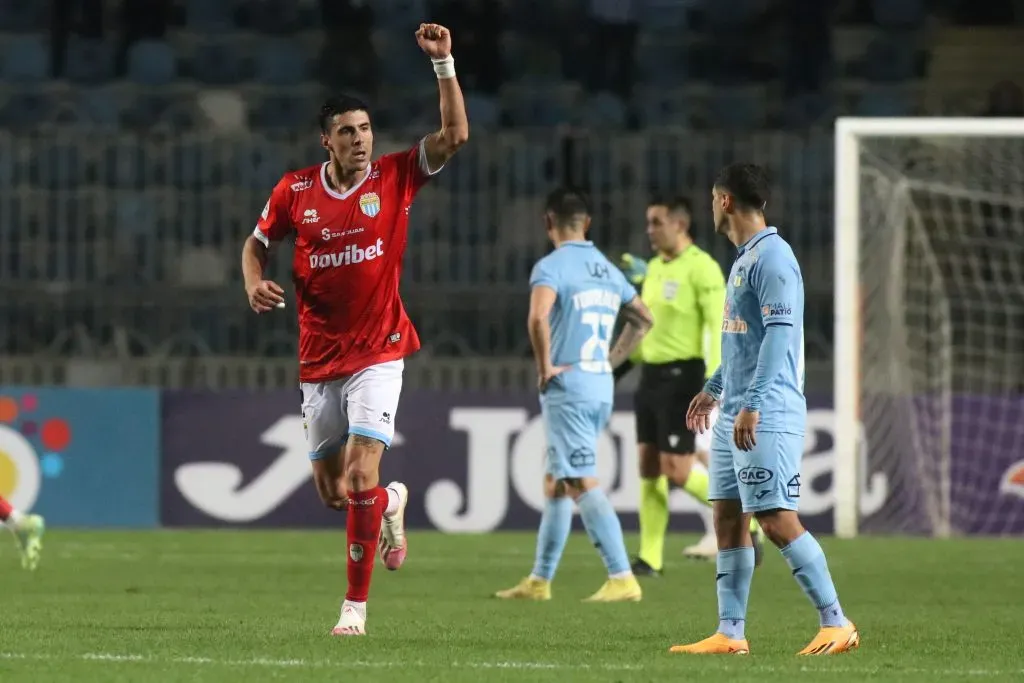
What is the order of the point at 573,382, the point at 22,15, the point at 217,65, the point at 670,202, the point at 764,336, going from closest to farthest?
the point at 764,336, the point at 573,382, the point at 670,202, the point at 217,65, the point at 22,15

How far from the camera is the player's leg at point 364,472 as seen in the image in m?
7.00

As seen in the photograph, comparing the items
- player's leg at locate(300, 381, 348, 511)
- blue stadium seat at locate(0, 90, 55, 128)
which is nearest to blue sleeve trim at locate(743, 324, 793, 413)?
player's leg at locate(300, 381, 348, 511)

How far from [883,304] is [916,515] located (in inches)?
65.1

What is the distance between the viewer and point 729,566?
6.43 meters

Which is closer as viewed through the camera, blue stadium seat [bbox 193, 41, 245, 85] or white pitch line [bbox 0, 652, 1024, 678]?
white pitch line [bbox 0, 652, 1024, 678]

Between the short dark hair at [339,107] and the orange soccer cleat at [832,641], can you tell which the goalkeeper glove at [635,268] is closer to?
the short dark hair at [339,107]

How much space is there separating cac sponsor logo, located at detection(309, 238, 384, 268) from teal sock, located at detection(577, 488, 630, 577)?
6.93 feet

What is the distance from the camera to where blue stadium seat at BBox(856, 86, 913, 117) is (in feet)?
59.4

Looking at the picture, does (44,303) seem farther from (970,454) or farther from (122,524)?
(970,454)

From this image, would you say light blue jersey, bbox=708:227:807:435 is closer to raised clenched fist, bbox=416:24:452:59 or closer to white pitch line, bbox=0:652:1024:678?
white pitch line, bbox=0:652:1024:678

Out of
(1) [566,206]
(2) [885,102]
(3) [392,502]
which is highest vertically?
(2) [885,102]

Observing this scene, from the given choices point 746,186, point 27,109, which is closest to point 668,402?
point 746,186

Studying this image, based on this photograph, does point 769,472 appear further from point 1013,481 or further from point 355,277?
point 1013,481

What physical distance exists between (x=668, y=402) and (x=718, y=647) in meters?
4.47
